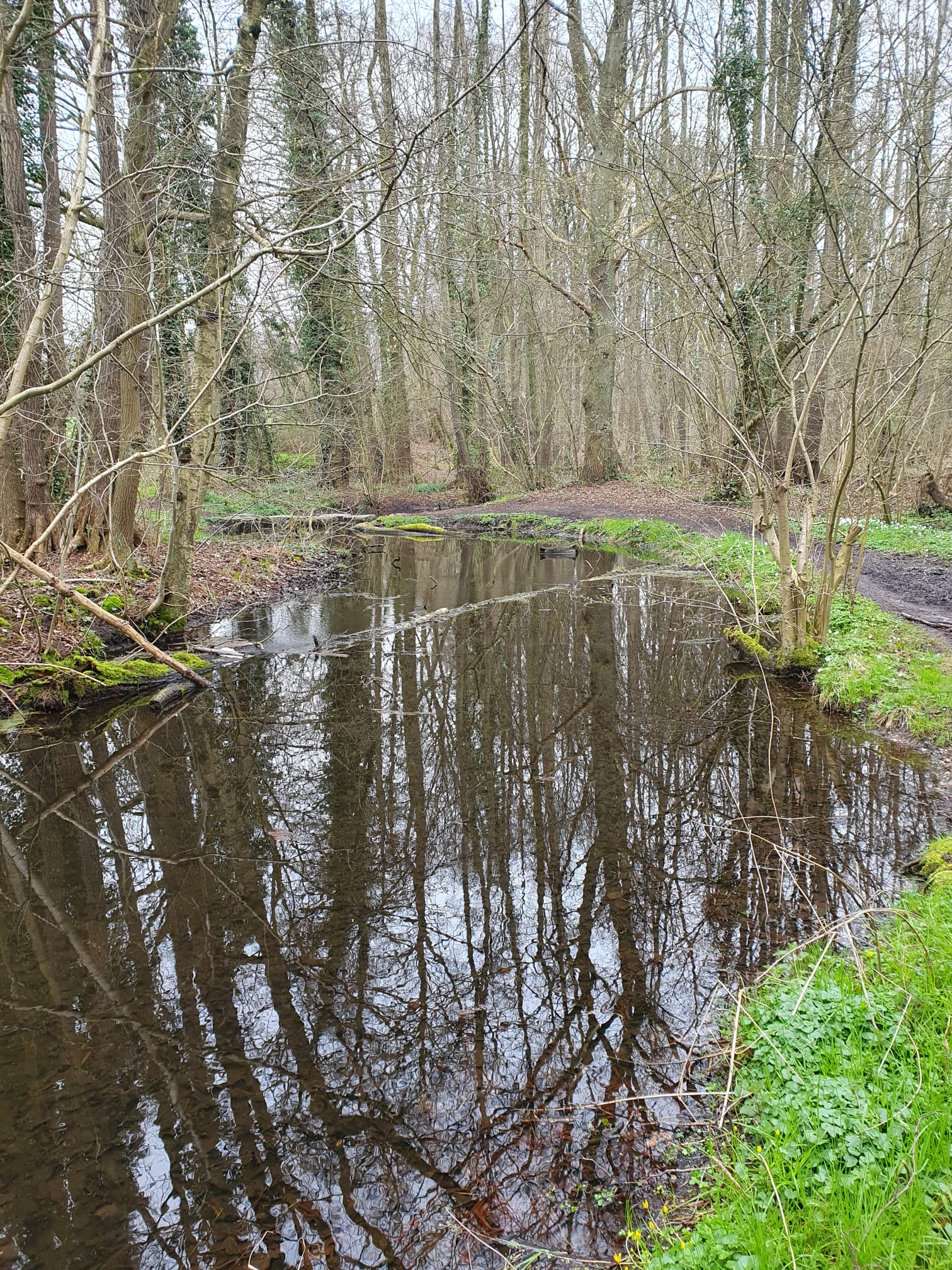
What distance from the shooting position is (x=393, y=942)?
149 inches

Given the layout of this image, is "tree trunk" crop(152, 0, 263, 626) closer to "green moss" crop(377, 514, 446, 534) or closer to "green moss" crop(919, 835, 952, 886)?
"green moss" crop(919, 835, 952, 886)

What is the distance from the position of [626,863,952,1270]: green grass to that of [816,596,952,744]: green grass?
10.4 ft

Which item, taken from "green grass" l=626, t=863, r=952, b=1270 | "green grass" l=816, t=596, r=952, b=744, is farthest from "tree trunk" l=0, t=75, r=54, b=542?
"green grass" l=626, t=863, r=952, b=1270

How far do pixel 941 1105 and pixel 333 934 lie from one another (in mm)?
2675

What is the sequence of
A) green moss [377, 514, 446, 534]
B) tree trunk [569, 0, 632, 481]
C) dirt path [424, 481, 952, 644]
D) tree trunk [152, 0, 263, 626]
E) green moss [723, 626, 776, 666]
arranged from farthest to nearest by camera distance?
1. green moss [377, 514, 446, 534]
2. tree trunk [569, 0, 632, 481]
3. dirt path [424, 481, 952, 644]
4. green moss [723, 626, 776, 666]
5. tree trunk [152, 0, 263, 626]

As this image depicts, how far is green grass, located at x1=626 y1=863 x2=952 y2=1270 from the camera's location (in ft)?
6.33

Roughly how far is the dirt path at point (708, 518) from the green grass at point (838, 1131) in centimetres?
543

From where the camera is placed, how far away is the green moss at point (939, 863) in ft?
12.0

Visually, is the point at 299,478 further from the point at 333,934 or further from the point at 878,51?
the point at 333,934

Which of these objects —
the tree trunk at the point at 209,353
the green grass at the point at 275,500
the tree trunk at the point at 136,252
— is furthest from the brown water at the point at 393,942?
the green grass at the point at 275,500

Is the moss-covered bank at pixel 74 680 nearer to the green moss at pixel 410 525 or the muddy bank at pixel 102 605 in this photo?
the muddy bank at pixel 102 605

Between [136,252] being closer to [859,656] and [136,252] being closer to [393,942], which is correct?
[393,942]

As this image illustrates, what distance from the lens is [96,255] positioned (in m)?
7.35

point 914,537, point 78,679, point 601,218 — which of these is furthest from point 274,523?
point 914,537
